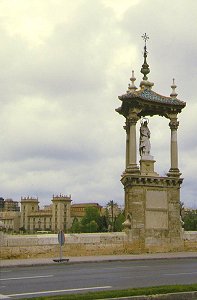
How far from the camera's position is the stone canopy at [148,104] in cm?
2721

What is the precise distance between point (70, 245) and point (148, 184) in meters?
5.36

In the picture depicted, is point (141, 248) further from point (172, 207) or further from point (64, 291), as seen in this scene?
point (64, 291)

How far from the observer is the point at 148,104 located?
27797mm

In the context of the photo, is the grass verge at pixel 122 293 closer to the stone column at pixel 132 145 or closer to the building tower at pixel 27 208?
the stone column at pixel 132 145

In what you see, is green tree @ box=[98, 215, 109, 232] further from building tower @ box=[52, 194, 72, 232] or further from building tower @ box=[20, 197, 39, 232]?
building tower @ box=[20, 197, 39, 232]

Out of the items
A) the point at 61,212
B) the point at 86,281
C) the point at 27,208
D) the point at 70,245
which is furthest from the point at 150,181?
the point at 27,208

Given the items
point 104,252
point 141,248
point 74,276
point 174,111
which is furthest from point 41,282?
point 174,111

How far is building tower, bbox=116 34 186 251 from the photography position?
2631cm

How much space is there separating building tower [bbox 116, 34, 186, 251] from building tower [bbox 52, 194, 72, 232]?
146575mm

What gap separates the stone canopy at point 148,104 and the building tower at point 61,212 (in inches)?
5771

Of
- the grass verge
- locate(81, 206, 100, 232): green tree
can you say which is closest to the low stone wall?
the grass verge

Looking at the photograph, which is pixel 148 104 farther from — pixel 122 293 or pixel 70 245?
pixel 122 293

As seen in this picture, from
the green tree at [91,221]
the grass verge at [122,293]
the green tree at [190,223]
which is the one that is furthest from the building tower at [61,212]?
the grass verge at [122,293]

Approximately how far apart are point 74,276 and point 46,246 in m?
8.39
